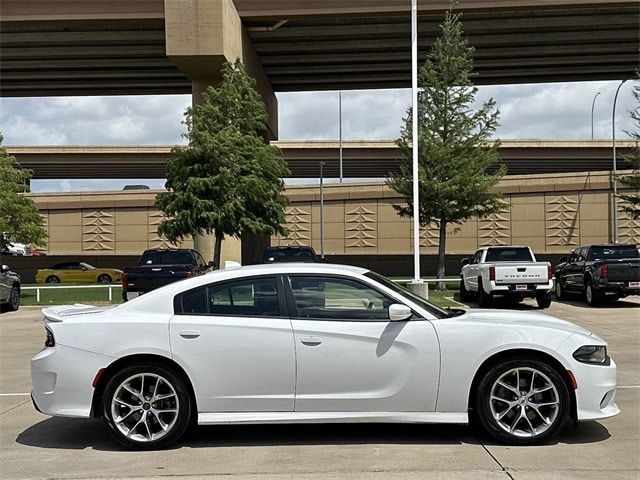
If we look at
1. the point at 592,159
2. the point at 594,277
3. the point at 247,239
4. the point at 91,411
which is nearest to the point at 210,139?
the point at 594,277

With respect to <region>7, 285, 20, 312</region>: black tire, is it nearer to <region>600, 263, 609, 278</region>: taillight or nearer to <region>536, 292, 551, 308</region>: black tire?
<region>536, 292, 551, 308</region>: black tire

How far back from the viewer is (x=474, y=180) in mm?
27188

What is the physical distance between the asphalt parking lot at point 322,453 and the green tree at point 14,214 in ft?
64.6

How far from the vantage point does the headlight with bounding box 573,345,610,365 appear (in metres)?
5.96

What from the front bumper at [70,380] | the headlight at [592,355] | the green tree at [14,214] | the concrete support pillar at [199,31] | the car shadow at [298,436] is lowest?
the car shadow at [298,436]

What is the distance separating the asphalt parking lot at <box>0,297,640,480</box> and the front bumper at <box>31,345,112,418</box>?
0.39m

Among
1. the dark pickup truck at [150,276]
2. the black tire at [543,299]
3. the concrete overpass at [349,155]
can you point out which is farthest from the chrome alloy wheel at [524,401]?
the concrete overpass at [349,155]

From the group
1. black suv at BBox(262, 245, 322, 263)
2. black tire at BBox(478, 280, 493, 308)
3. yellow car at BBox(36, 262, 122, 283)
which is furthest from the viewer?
yellow car at BBox(36, 262, 122, 283)

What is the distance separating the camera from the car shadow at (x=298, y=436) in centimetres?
613

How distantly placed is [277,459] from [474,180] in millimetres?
22793

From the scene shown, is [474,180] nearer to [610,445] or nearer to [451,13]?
[451,13]

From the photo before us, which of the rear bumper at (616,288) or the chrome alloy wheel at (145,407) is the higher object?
the rear bumper at (616,288)

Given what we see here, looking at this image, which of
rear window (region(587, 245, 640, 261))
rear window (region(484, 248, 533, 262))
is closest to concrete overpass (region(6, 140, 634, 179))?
rear window (region(587, 245, 640, 261))

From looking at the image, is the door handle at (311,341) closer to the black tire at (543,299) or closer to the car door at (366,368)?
the car door at (366,368)
